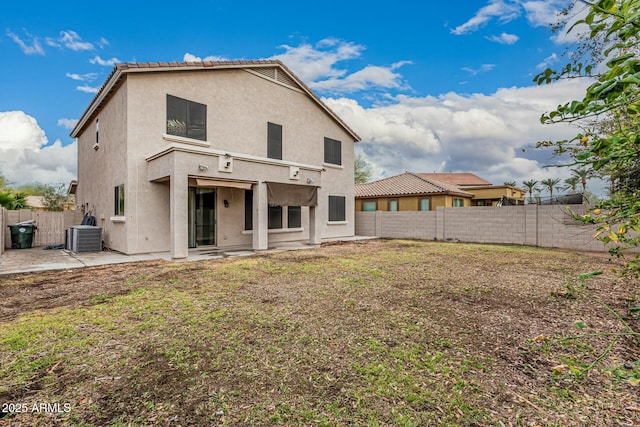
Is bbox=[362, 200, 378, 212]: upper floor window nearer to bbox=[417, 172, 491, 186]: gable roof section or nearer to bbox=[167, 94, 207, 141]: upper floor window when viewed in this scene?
bbox=[167, 94, 207, 141]: upper floor window

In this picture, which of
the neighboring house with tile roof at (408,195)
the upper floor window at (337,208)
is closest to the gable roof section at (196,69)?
the upper floor window at (337,208)

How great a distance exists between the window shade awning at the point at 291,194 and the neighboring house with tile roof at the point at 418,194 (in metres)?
13.6

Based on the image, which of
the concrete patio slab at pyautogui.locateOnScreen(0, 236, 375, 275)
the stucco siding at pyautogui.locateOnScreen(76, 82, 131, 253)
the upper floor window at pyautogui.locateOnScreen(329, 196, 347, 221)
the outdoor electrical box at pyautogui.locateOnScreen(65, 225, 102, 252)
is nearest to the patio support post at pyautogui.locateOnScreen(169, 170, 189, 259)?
the concrete patio slab at pyautogui.locateOnScreen(0, 236, 375, 275)

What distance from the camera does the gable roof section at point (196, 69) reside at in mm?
11492

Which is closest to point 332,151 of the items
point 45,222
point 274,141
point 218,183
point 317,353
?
point 274,141

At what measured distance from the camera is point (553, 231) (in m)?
14.8

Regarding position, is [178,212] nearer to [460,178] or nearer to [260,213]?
[260,213]

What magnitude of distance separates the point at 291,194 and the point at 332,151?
21.6 feet

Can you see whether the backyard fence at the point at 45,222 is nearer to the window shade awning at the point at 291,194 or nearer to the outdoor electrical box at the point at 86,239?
the outdoor electrical box at the point at 86,239

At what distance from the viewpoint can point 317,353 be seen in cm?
378

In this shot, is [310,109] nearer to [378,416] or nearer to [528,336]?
[528,336]

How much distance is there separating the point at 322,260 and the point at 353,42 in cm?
1186

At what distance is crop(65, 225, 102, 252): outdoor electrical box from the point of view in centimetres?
1234

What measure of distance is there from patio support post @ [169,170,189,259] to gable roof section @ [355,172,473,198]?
64.2 ft
